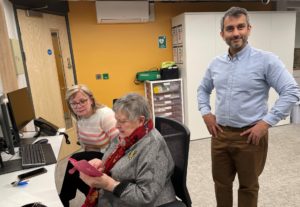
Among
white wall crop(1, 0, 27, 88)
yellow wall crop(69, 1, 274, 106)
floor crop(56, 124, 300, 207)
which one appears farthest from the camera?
yellow wall crop(69, 1, 274, 106)

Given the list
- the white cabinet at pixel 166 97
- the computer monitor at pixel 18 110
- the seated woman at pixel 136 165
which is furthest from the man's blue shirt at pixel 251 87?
the white cabinet at pixel 166 97

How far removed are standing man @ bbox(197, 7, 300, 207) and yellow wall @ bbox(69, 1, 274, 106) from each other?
2566 millimetres

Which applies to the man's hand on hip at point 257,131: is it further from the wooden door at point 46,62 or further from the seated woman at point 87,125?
the wooden door at point 46,62

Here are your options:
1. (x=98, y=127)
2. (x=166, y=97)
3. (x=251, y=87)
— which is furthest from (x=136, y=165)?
(x=166, y=97)

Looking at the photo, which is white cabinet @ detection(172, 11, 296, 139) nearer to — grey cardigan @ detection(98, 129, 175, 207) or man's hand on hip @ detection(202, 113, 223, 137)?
man's hand on hip @ detection(202, 113, 223, 137)

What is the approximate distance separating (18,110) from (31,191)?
3.33 ft

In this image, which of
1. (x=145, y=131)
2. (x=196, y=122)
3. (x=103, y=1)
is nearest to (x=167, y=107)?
(x=196, y=122)

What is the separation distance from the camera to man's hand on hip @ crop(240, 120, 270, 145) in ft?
5.07

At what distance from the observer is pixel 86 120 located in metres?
2.01

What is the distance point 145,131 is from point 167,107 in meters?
2.94

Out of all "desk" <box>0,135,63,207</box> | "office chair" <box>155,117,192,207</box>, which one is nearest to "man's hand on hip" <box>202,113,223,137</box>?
"office chair" <box>155,117,192,207</box>

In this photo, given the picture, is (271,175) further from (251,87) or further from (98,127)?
(98,127)

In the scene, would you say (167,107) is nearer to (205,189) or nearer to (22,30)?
(205,189)

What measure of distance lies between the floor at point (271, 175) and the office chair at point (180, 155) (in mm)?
1059
